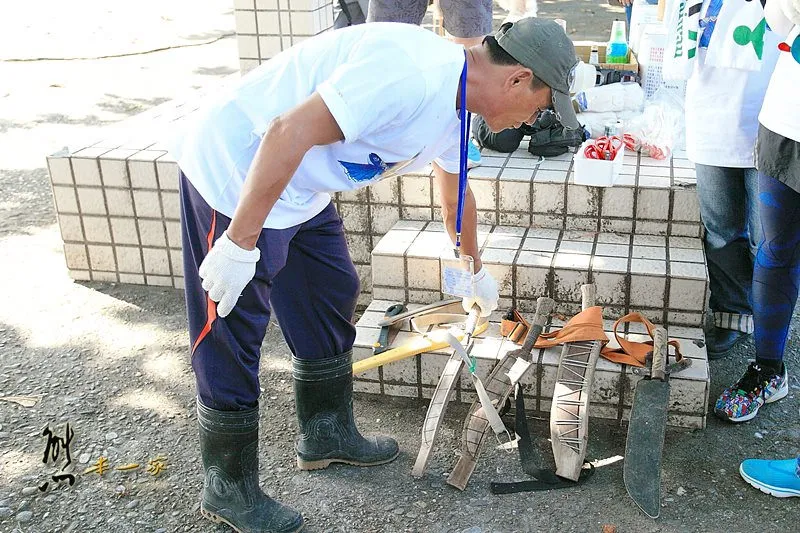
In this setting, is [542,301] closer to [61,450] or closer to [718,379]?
[718,379]

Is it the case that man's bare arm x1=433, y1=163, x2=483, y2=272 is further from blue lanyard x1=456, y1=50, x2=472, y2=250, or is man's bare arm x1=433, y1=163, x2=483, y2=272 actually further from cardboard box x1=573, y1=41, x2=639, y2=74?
cardboard box x1=573, y1=41, x2=639, y2=74

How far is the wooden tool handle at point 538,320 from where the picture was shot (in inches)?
126

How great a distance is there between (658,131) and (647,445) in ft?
6.54

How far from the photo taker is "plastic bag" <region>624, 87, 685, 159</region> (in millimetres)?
4184

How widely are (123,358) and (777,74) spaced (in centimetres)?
293

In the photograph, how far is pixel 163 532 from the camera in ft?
8.87

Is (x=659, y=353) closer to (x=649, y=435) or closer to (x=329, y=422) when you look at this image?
(x=649, y=435)

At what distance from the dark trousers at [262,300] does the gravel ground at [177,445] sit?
1.67ft

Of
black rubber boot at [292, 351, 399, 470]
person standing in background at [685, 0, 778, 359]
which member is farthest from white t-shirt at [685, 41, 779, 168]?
black rubber boot at [292, 351, 399, 470]

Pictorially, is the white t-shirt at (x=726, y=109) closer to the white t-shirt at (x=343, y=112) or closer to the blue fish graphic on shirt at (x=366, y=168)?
the white t-shirt at (x=343, y=112)

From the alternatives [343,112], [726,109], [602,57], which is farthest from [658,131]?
[343,112]

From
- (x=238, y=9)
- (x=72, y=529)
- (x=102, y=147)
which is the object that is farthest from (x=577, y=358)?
(x=238, y=9)

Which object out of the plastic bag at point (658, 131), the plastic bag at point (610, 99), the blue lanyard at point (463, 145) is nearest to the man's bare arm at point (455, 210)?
the blue lanyard at point (463, 145)

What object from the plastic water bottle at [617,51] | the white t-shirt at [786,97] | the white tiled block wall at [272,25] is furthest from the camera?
the plastic water bottle at [617,51]
